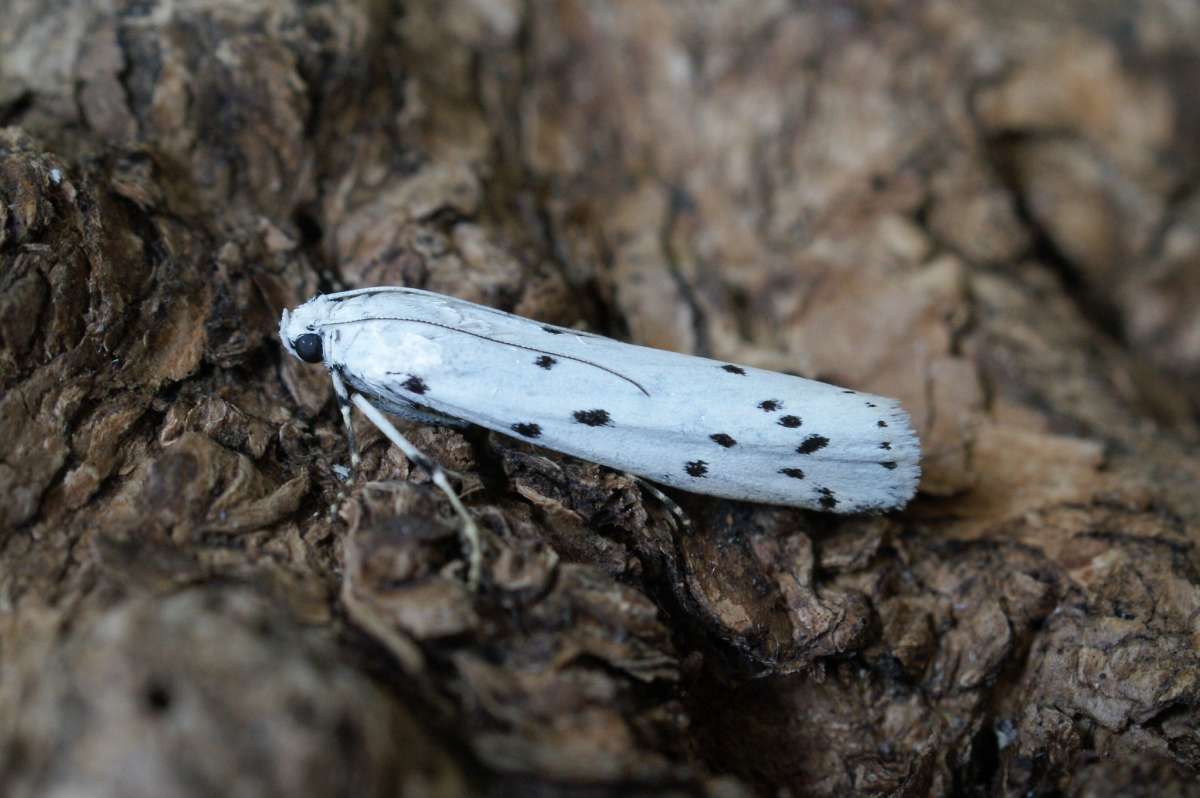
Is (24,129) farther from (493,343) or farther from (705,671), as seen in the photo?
(705,671)

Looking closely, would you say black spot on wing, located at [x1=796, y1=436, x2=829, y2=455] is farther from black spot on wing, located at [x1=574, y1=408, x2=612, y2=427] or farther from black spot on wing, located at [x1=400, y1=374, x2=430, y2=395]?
black spot on wing, located at [x1=400, y1=374, x2=430, y2=395]

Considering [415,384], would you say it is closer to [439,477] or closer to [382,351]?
[382,351]

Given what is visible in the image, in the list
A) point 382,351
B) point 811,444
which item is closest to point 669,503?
point 811,444

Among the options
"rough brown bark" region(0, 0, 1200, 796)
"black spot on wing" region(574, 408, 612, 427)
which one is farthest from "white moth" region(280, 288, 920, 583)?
"rough brown bark" region(0, 0, 1200, 796)

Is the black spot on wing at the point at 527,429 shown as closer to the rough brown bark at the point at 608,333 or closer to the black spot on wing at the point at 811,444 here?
the rough brown bark at the point at 608,333

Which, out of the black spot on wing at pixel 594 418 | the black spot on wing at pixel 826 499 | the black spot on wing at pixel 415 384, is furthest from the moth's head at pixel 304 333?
the black spot on wing at pixel 826 499

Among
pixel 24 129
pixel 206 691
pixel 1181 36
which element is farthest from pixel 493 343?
pixel 1181 36
